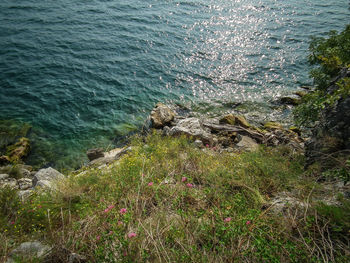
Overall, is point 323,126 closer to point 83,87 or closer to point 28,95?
point 83,87

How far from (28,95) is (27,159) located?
4.67 meters

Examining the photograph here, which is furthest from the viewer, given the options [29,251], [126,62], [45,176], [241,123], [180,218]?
[126,62]

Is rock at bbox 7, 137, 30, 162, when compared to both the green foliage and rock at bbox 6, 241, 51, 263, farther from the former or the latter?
the green foliage

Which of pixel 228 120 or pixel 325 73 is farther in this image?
pixel 228 120

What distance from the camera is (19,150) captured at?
8664 millimetres

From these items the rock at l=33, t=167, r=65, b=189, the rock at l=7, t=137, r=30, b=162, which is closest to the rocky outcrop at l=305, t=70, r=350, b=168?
the rock at l=33, t=167, r=65, b=189

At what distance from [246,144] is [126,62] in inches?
449

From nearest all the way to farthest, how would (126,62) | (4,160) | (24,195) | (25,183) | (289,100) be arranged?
(24,195) < (25,183) < (4,160) < (289,100) < (126,62)

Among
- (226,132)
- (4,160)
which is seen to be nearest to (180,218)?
(226,132)

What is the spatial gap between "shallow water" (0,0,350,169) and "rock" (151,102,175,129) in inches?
41.4

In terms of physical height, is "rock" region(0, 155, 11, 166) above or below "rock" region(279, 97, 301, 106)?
below

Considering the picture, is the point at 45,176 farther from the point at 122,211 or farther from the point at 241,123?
the point at 241,123

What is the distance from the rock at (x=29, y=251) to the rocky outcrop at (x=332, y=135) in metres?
5.41

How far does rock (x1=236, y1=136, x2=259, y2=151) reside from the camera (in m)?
7.90
